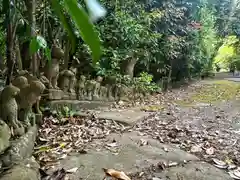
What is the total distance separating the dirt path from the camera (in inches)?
73.1

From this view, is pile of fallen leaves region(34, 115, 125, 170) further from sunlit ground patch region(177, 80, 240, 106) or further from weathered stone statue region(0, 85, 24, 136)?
sunlit ground patch region(177, 80, 240, 106)

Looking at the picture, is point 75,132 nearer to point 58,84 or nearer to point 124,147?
point 124,147

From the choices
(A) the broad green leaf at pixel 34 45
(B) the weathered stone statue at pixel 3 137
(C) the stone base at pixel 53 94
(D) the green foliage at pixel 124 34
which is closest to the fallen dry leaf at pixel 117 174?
(B) the weathered stone statue at pixel 3 137

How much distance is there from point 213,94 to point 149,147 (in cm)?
498

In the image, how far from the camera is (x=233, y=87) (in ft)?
26.3

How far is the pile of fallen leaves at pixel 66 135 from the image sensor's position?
6.63ft

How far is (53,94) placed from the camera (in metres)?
3.33

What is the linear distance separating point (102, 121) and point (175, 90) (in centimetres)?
455

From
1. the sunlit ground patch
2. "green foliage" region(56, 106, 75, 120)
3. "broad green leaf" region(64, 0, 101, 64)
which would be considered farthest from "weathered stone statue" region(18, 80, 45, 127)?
the sunlit ground patch

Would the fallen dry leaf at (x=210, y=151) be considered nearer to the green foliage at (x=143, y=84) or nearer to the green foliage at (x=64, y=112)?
the green foliage at (x=64, y=112)

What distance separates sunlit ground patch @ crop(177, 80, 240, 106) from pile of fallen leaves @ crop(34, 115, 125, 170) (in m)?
2.85

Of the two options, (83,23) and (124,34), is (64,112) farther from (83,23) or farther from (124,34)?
(83,23)

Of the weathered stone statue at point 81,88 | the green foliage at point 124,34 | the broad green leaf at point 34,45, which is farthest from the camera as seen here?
the green foliage at point 124,34

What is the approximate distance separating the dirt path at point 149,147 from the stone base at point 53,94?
434 millimetres
